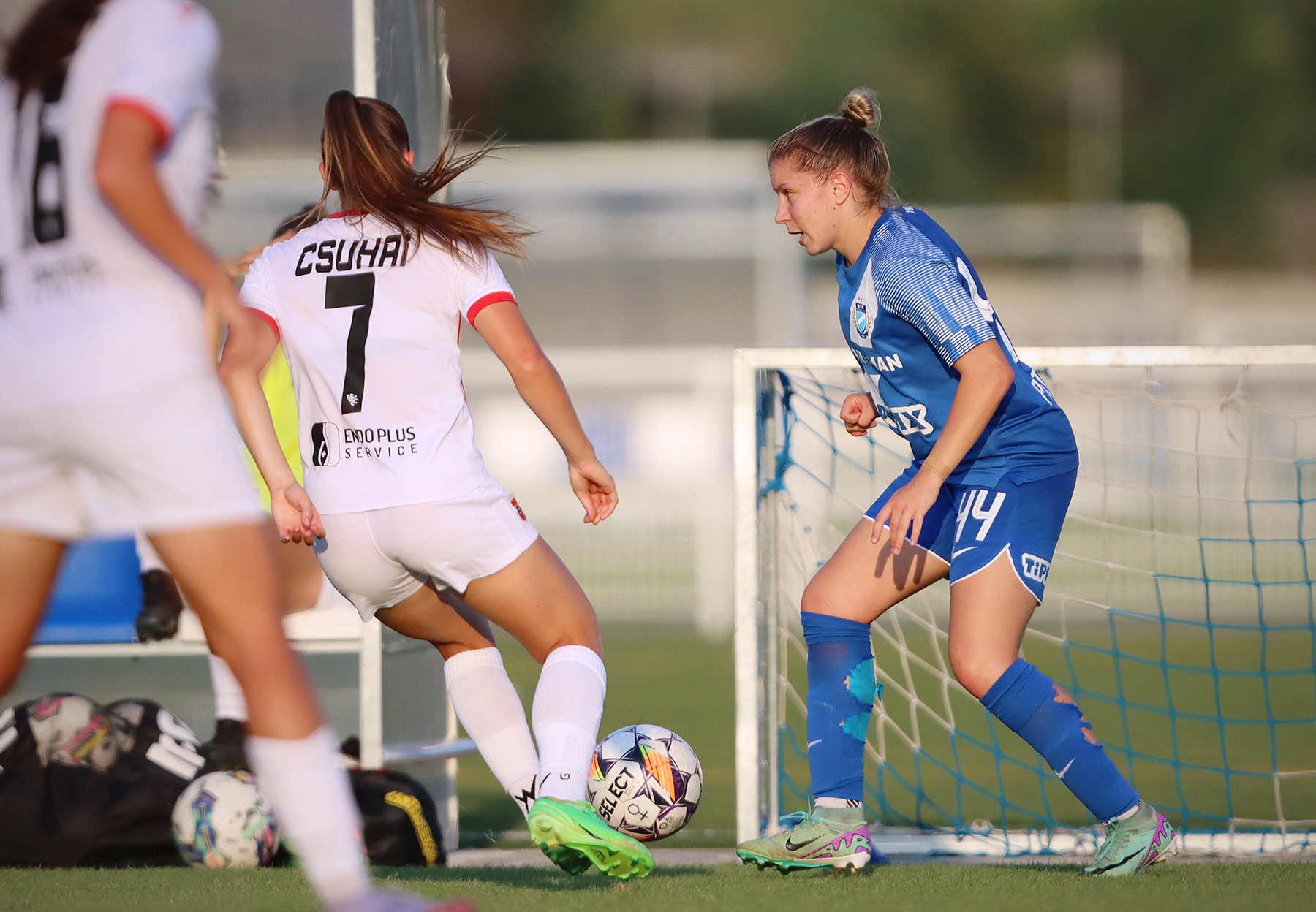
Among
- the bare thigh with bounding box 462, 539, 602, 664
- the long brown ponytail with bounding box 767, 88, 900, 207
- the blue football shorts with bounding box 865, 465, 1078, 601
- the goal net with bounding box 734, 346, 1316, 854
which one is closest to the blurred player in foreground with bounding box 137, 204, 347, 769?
the goal net with bounding box 734, 346, 1316, 854

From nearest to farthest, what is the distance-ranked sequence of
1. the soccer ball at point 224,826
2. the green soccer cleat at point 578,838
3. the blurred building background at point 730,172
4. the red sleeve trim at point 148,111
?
the red sleeve trim at point 148,111, the green soccer cleat at point 578,838, the soccer ball at point 224,826, the blurred building background at point 730,172

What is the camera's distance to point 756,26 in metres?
50.0

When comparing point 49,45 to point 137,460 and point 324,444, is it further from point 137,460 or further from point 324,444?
point 324,444

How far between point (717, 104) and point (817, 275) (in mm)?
15790

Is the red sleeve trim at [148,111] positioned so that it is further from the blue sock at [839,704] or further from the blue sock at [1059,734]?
the blue sock at [1059,734]

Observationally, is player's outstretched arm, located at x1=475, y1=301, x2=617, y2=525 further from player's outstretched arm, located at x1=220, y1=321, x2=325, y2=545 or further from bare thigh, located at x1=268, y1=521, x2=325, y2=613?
bare thigh, located at x1=268, y1=521, x2=325, y2=613

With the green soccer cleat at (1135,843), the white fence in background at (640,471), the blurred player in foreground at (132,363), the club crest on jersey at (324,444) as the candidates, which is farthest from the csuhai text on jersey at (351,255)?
the white fence in background at (640,471)

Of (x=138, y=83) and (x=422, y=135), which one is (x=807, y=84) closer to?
(x=422, y=135)

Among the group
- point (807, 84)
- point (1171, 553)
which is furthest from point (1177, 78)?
point (1171, 553)

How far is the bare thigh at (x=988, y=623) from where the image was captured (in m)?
3.50

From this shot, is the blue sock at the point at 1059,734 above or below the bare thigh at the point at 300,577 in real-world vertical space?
below

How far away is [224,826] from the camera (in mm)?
4098

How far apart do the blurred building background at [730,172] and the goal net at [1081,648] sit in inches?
52.8

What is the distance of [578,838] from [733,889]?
0.64 m
